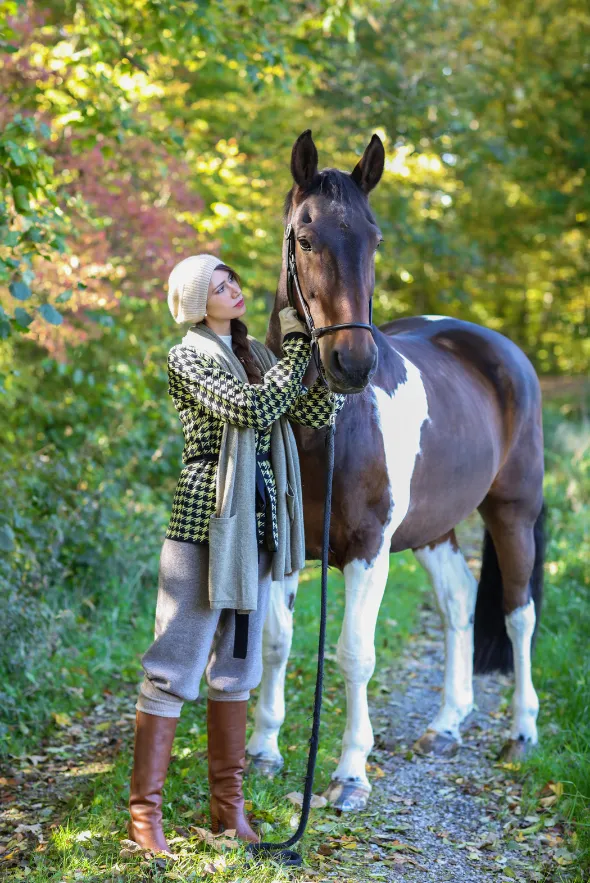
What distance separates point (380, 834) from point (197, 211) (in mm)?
5198

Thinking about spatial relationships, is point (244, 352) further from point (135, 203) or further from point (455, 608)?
point (135, 203)

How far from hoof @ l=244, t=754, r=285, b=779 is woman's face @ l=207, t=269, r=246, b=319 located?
1.84 meters

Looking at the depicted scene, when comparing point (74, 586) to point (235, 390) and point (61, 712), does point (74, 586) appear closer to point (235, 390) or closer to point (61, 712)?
point (61, 712)

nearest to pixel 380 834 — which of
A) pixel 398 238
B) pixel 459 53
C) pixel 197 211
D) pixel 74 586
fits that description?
pixel 74 586

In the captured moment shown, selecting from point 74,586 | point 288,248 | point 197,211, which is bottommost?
point 74,586

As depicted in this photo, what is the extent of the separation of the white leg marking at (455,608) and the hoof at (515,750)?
29 cm

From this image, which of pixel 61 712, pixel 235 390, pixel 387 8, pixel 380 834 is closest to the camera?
pixel 235 390

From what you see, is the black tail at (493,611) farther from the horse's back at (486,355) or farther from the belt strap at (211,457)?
the belt strap at (211,457)

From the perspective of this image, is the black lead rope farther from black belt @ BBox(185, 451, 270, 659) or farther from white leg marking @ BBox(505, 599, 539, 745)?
white leg marking @ BBox(505, 599, 539, 745)

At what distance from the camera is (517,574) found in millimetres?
4238

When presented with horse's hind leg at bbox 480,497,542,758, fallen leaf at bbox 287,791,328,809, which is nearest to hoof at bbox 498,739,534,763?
horse's hind leg at bbox 480,497,542,758

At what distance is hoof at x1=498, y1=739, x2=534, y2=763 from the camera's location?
3830 millimetres

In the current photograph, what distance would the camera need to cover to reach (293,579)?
3416 mm

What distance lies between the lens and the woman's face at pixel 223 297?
2693 millimetres
